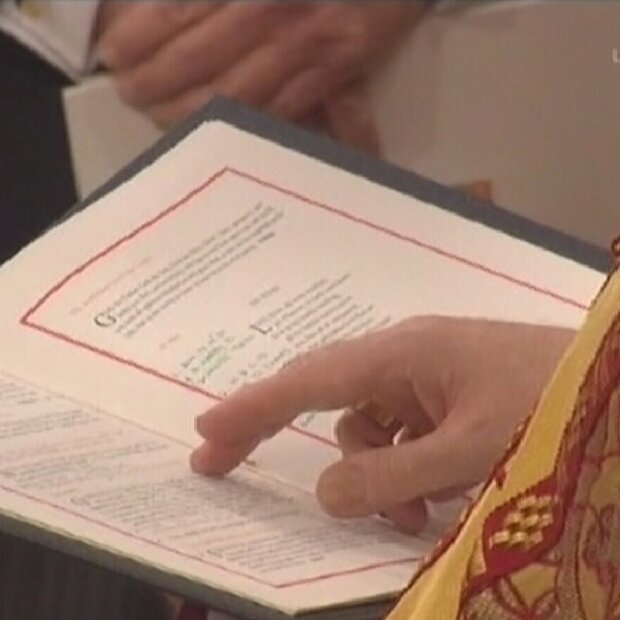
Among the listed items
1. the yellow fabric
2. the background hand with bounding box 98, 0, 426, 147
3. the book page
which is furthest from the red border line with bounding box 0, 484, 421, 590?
the background hand with bounding box 98, 0, 426, 147

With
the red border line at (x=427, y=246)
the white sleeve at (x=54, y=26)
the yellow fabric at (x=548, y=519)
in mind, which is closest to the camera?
the yellow fabric at (x=548, y=519)

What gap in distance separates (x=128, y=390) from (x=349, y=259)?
121 mm

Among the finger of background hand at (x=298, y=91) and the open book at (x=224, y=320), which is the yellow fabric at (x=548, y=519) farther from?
the finger of background hand at (x=298, y=91)

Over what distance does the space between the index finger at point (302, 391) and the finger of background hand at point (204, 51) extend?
1.64 feet

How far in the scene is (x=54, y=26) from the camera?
1.03m

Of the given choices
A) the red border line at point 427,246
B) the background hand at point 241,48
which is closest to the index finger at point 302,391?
the red border line at point 427,246

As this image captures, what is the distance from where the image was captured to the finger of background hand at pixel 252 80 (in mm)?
1039

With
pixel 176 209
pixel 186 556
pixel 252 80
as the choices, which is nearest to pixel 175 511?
pixel 186 556

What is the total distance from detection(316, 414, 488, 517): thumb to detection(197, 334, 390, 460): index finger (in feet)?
0.08

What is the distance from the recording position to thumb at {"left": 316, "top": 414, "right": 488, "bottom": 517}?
54cm

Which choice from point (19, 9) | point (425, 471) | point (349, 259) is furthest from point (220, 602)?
point (19, 9)

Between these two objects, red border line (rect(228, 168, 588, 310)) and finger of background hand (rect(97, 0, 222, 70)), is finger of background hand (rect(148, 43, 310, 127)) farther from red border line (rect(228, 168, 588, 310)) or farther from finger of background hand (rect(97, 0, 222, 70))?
red border line (rect(228, 168, 588, 310))

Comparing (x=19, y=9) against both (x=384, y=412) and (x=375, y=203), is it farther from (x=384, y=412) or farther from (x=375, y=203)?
(x=384, y=412)

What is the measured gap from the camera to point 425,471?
540mm
